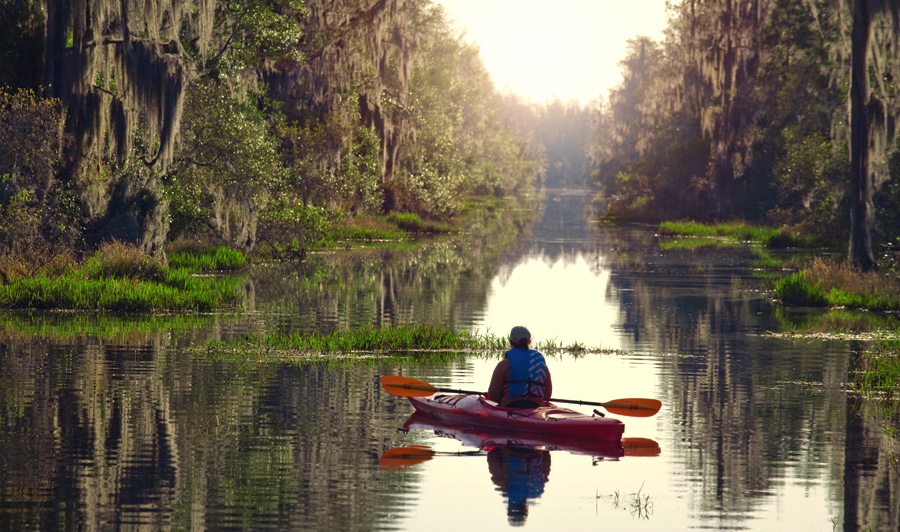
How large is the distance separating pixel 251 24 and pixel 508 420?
26.6 metres

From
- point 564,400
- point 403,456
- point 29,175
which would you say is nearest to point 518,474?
point 403,456

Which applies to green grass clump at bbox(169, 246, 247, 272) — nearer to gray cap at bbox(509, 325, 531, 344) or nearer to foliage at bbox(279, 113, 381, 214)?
foliage at bbox(279, 113, 381, 214)

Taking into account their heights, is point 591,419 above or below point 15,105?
below

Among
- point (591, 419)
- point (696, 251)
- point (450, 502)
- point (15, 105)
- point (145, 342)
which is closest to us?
point (450, 502)

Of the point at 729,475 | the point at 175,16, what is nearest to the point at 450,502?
the point at 729,475

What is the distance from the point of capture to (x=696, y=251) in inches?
1937

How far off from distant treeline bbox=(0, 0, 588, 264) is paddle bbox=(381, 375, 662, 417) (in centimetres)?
1387

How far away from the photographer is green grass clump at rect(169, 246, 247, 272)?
33500 millimetres

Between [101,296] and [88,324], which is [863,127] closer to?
[101,296]

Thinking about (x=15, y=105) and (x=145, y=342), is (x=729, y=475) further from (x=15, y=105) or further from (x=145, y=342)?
(x=15, y=105)

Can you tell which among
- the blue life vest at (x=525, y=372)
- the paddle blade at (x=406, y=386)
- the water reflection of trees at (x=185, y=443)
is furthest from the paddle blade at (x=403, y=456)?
the paddle blade at (x=406, y=386)

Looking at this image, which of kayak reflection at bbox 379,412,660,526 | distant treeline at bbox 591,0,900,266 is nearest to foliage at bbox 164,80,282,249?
distant treeline at bbox 591,0,900,266

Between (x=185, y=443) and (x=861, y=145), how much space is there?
72.1 feet

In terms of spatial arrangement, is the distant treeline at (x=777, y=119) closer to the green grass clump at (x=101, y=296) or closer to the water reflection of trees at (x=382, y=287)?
the water reflection of trees at (x=382, y=287)
